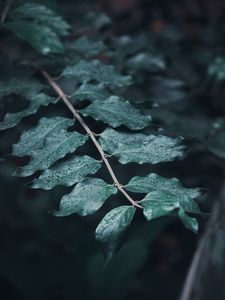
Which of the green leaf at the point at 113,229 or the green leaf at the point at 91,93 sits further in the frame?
the green leaf at the point at 91,93

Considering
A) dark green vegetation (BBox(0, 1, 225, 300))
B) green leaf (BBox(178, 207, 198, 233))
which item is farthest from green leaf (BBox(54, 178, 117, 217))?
green leaf (BBox(178, 207, 198, 233))

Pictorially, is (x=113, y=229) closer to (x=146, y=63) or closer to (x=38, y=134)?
(x=38, y=134)

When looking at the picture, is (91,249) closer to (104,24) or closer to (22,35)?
(104,24)

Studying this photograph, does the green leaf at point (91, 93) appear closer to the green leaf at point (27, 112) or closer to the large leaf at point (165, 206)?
the green leaf at point (27, 112)

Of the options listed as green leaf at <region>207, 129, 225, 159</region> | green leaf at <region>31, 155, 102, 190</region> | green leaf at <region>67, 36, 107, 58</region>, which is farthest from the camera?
green leaf at <region>207, 129, 225, 159</region>

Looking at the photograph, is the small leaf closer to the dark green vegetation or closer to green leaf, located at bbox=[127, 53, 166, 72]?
the dark green vegetation

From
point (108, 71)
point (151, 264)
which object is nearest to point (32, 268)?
point (151, 264)

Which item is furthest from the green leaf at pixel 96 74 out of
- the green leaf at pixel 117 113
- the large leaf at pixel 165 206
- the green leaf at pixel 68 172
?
the large leaf at pixel 165 206

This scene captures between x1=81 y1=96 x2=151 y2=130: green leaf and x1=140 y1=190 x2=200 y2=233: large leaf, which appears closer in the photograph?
x1=140 y1=190 x2=200 y2=233: large leaf
